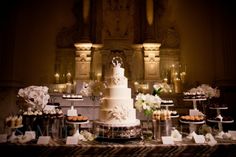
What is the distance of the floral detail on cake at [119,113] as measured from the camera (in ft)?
14.0

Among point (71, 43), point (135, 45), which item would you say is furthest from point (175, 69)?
point (71, 43)

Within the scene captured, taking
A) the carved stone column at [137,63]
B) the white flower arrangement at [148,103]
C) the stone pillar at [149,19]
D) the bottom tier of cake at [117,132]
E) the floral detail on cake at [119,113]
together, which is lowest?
the bottom tier of cake at [117,132]

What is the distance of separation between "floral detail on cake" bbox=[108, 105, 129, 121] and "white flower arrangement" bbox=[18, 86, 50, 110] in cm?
132

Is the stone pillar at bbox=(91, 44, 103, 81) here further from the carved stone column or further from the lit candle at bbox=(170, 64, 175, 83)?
the lit candle at bbox=(170, 64, 175, 83)

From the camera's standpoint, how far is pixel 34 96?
14.2 feet

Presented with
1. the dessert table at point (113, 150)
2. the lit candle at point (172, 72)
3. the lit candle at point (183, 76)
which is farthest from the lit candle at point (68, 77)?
the dessert table at point (113, 150)

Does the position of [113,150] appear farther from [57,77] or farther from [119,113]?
[57,77]

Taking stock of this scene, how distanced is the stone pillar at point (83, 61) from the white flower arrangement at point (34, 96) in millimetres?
5167

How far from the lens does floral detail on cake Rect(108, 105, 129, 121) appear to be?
4270 mm

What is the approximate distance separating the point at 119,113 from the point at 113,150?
738 millimetres

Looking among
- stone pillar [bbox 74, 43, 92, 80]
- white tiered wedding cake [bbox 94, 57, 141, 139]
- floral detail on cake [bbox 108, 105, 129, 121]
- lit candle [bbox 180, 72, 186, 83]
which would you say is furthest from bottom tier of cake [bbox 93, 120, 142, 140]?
lit candle [bbox 180, 72, 186, 83]

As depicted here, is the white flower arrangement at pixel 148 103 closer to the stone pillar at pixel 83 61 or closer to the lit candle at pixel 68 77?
the stone pillar at pixel 83 61

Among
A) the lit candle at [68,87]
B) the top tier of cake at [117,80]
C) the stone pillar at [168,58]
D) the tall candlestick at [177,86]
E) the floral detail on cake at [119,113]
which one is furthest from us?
the stone pillar at [168,58]

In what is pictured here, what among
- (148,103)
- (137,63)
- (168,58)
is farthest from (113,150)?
(168,58)
